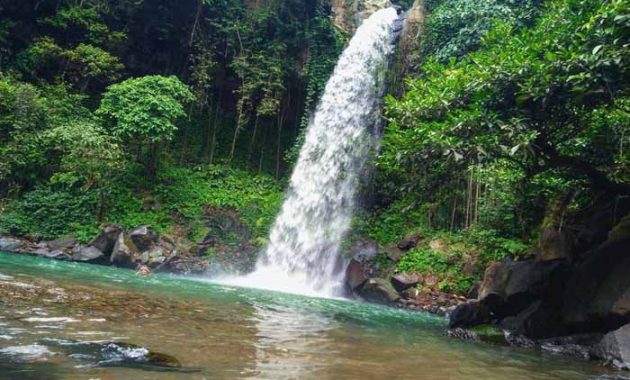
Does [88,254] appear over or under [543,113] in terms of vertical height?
under

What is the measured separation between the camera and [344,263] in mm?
15281

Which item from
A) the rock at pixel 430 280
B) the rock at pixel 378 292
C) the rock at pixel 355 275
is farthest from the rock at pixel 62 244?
the rock at pixel 430 280

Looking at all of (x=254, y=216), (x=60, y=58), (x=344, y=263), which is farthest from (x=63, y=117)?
(x=344, y=263)

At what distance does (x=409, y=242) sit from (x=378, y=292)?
2888mm

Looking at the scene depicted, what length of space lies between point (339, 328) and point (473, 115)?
363 cm

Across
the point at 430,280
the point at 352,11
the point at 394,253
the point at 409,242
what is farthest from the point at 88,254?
the point at 352,11

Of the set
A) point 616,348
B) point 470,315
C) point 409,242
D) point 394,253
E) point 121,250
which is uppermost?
point 409,242

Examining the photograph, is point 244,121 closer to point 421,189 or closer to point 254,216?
point 254,216

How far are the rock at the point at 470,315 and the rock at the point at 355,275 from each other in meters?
4.77

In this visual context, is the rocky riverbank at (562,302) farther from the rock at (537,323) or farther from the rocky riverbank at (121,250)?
the rocky riverbank at (121,250)

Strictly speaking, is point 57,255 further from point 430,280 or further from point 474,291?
point 474,291

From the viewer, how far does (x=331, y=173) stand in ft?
58.7

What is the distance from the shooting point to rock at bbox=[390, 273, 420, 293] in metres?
13.2

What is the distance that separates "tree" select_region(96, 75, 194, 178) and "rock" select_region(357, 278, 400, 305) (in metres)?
8.76
